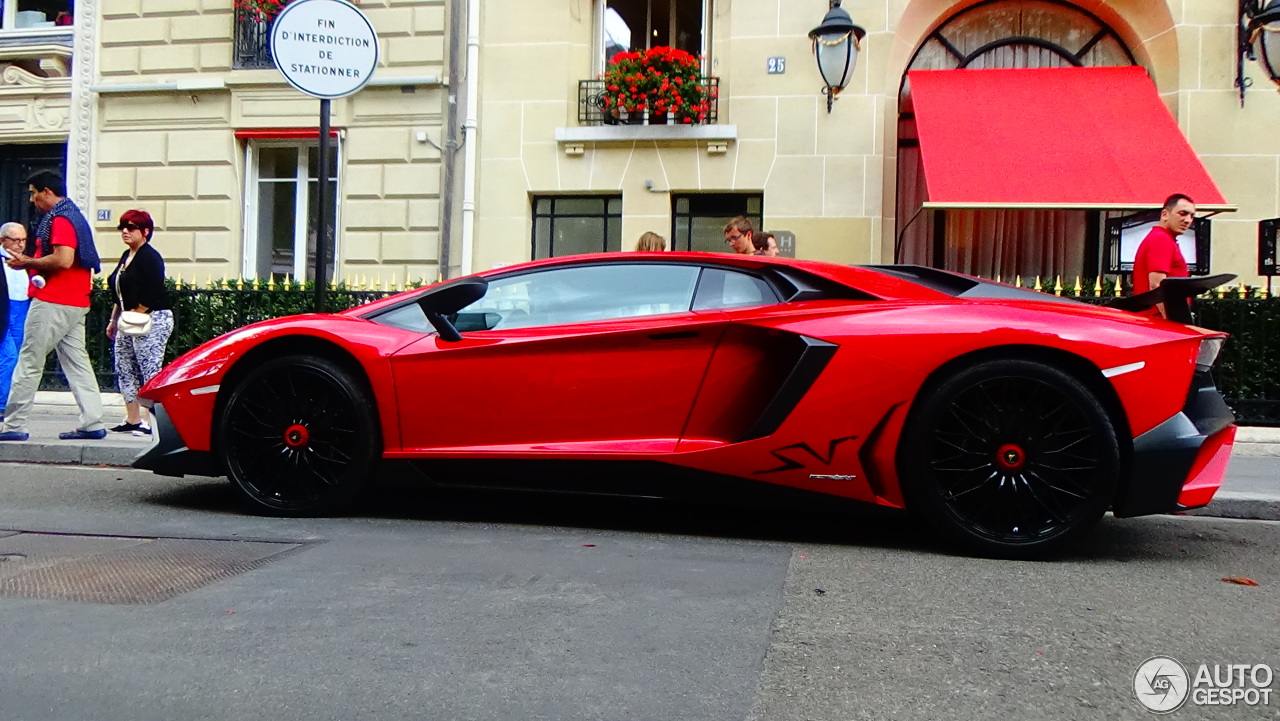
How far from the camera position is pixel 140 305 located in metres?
7.37

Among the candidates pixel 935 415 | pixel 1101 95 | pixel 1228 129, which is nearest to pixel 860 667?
pixel 935 415

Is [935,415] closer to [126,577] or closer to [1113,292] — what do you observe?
[126,577]

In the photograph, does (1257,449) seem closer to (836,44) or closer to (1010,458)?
(1010,458)

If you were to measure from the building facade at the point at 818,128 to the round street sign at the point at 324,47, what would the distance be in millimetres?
5814

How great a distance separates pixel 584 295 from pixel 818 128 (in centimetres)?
805

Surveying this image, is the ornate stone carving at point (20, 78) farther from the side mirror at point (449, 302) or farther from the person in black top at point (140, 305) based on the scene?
the side mirror at point (449, 302)

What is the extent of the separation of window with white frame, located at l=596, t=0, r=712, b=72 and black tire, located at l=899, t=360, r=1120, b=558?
9.46m

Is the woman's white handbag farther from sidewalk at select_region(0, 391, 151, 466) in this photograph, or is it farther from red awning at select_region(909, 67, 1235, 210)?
red awning at select_region(909, 67, 1235, 210)

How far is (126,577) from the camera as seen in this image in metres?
3.66

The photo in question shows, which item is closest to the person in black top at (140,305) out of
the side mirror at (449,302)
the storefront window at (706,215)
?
the side mirror at (449,302)

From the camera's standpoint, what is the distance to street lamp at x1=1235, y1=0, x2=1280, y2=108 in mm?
10672

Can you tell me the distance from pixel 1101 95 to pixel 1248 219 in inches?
79.2

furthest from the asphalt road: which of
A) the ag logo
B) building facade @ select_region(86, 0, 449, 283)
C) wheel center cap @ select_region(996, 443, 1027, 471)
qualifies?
building facade @ select_region(86, 0, 449, 283)

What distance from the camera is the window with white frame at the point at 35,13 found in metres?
14.1
